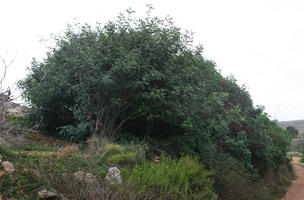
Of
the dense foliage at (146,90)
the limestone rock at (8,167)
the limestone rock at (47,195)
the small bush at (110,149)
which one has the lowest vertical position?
the limestone rock at (47,195)

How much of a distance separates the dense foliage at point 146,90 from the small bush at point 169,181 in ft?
4.59

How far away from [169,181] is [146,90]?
325cm

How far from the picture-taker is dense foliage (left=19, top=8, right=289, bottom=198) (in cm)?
616

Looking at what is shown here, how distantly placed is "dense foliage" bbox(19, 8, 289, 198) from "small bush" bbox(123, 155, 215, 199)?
140cm

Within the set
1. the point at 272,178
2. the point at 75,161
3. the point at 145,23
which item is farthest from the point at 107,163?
the point at 272,178

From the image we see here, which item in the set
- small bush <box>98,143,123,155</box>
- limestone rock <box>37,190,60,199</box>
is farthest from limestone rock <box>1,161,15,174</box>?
small bush <box>98,143,123,155</box>

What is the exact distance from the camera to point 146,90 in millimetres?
6691

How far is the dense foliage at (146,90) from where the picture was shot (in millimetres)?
6156

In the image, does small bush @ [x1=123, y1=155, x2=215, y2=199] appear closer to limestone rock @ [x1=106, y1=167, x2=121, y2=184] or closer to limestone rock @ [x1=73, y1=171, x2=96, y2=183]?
limestone rock @ [x1=106, y1=167, x2=121, y2=184]

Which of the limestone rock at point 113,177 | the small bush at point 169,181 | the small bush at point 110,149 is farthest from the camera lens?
the small bush at point 110,149

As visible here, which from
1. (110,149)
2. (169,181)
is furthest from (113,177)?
(110,149)

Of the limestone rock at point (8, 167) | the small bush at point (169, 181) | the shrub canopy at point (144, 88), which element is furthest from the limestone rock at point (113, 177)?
the shrub canopy at point (144, 88)

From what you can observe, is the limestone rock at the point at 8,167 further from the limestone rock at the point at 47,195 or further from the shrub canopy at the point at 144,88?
the shrub canopy at the point at 144,88

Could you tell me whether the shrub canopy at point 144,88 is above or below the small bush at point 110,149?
above
